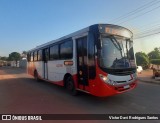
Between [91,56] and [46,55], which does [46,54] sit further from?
[91,56]

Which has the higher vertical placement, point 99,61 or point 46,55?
point 46,55

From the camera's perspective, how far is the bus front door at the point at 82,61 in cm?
845

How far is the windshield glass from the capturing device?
7.62 meters

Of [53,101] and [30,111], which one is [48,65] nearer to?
[53,101]

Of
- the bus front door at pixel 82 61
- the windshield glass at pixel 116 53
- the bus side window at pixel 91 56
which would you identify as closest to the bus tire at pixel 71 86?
the bus front door at pixel 82 61

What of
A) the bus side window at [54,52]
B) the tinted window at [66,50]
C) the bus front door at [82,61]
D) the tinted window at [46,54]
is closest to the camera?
the bus front door at [82,61]

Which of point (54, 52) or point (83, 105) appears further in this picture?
point (54, 52)

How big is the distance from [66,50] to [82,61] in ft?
6.21

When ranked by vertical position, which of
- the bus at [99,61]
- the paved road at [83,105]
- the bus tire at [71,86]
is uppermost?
the bus at [99,61]

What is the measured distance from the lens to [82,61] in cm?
873

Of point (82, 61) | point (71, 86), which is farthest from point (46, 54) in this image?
point (82, 61)

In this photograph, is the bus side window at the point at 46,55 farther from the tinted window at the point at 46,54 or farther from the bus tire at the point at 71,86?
the bus tire at the point at 71,86

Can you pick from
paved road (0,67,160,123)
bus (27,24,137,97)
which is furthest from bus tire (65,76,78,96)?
paved road (0,67,160,123)

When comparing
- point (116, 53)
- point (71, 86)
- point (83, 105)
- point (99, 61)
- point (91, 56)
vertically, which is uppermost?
point (116, 53)
